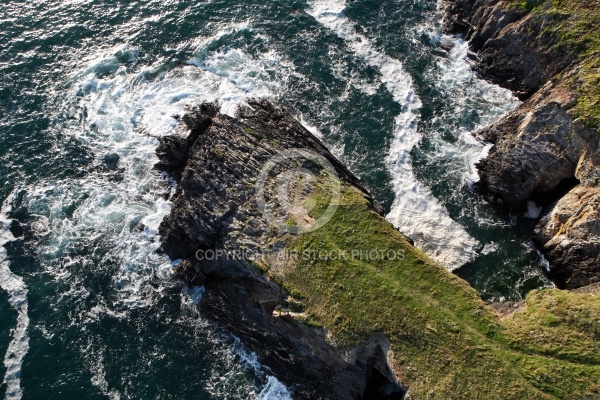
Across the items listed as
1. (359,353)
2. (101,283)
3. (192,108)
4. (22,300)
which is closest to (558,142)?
(359,353)

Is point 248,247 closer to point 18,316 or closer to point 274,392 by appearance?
point 274,392

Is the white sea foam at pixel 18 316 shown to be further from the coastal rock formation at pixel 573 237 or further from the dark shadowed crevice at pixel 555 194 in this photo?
the dark shadowed crevice at pixel 555 194

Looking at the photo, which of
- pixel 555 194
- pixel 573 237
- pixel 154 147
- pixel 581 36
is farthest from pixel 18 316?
pixel 581 36

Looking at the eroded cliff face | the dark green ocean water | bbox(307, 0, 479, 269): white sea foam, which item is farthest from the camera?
bbox(307, 0, 479, 269): white sea foam

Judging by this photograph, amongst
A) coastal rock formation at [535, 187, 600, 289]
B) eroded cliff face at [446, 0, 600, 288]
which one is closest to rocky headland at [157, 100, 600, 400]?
coastal rock formation at [535, 187, 600, 289]

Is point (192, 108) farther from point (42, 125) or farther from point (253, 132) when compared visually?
point (42, 125)

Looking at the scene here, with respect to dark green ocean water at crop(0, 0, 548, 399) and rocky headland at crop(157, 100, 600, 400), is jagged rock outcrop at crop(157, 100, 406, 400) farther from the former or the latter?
dark green ocean water at crop(0, 0, 548, 399)
